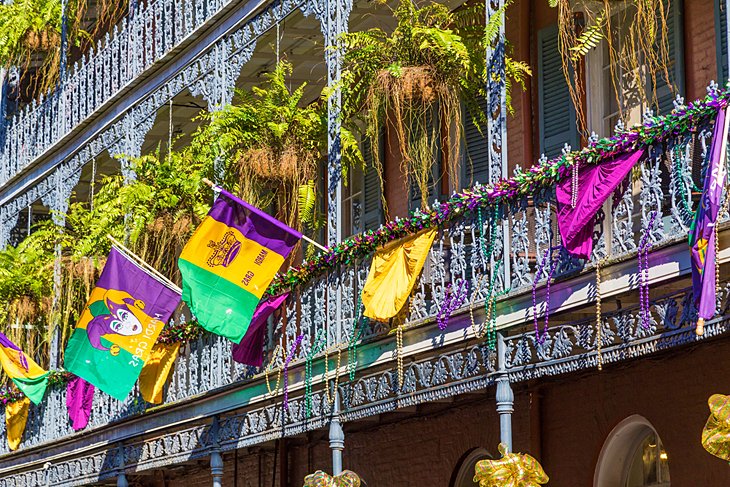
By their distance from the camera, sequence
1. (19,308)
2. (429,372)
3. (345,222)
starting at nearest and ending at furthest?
(429,372) → (345,222) → (19,308)

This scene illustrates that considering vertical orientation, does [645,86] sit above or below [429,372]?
above

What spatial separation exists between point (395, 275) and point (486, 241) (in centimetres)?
99

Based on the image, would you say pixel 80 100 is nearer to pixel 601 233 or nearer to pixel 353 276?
pixel 353 276

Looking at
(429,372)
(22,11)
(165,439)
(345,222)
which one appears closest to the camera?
(429,372)

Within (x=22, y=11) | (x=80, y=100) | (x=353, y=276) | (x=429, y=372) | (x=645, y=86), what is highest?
(x=22, y=11)

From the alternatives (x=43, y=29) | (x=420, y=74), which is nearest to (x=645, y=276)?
(x=420, y=74)

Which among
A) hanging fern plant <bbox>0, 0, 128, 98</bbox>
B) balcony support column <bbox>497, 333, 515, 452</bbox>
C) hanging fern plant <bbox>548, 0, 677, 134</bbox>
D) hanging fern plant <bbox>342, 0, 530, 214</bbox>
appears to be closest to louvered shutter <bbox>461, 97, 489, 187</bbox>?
hanging fern plant <bbox>342, 0, 530, 214</bbox>

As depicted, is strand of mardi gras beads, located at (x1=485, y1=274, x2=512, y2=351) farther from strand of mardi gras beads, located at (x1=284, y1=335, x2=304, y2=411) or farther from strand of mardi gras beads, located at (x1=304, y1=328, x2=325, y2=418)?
strand of mardi gras beads, located at (x1=284, y1=335, x2=304, y2=411)

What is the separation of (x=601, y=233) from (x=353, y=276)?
132 inches

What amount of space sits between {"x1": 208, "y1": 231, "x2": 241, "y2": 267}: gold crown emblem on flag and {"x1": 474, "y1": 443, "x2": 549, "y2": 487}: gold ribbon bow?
3813mm

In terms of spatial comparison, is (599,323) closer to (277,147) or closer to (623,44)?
(623,44)

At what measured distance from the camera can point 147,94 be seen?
60.7 ft

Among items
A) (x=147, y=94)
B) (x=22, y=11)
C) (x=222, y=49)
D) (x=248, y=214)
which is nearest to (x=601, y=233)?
(x=248, y=214)

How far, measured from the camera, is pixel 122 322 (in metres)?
15.3
